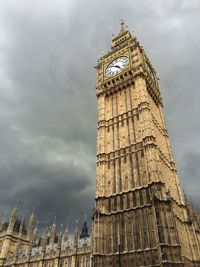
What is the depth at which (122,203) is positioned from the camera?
117 feet

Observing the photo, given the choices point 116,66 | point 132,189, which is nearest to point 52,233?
point 132,189

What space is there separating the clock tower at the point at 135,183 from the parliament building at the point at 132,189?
4.2 inches

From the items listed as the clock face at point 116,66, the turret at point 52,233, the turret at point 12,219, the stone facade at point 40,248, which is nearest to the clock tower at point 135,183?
the clock face at point 116,66

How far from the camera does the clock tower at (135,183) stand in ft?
99.1

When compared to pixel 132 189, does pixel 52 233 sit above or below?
above

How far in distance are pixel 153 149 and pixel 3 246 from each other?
209 feet

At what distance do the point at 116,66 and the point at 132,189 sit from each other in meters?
30.5

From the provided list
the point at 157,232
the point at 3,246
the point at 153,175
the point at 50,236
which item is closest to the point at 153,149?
the point at 153,175

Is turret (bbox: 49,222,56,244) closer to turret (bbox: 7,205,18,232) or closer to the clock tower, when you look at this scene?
turret (bbox: 7,205,18,232)

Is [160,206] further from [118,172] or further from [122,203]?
[118,172]

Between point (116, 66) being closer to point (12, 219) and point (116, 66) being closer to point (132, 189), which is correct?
point (132, 189)

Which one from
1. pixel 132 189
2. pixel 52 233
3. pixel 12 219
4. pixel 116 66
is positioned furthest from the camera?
pixel 12 219

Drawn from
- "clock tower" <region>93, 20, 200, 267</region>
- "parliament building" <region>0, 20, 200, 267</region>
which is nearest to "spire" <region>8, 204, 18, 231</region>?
"parliament building" <region>0, 20, 200, 267</region>

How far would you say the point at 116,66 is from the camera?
54875 millimetres
